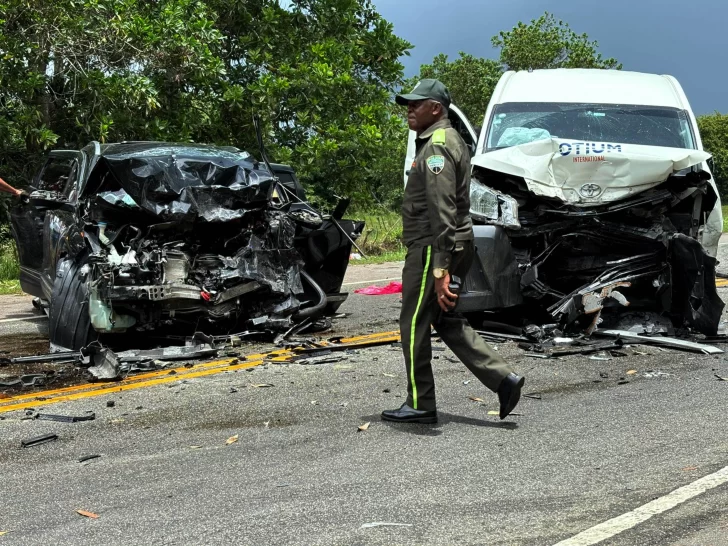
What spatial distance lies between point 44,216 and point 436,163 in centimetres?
503

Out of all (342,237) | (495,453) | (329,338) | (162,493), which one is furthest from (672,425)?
(342,237)

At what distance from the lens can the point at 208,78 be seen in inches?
634

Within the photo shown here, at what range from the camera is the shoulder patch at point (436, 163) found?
4840mm

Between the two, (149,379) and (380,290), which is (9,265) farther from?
(149,379)

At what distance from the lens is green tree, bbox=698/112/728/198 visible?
41.2 m

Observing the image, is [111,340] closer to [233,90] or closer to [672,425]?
[672,425]

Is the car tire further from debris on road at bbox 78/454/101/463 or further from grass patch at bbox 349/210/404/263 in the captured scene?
grass patch at bbox 349/210/404/263

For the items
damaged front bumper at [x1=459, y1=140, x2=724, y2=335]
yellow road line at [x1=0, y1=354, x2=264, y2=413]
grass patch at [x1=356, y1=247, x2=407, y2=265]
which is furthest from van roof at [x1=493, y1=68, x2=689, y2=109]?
grass patch at [x1=356, y1=247, x2=407, y2=265]

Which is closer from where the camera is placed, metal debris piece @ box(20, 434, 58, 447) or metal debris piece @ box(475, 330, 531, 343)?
metal debris piece @ box(20, 434, 58, 447)

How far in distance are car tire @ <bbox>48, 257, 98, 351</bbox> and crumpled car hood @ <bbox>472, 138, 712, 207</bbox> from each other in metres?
3.50

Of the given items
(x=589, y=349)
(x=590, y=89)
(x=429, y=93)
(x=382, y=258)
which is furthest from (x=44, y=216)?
(x=382, y=258)

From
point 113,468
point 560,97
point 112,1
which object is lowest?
point 113,468

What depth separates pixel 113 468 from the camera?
4297 mm

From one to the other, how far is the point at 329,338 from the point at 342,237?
110cm
